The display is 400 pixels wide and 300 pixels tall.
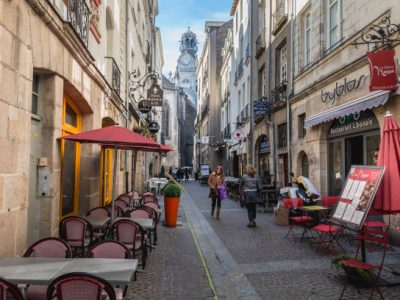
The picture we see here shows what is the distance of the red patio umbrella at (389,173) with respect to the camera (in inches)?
199

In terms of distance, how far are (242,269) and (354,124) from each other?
549cm

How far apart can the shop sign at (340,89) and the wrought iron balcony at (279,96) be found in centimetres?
387

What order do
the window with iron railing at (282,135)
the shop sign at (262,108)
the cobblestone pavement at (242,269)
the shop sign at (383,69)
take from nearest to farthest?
the cobblestone pavement at (242,269) < the shop sign at (383,69) < the window with iron railing at (282,135) < the shop sign at (262,108)

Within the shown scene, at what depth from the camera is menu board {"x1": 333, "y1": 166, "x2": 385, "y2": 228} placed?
5.20 m

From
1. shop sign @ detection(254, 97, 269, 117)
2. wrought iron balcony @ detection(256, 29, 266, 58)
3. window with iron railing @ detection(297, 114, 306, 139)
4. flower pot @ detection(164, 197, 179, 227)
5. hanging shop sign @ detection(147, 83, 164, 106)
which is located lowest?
flower pot @ detection(164, 197, 179, 227)

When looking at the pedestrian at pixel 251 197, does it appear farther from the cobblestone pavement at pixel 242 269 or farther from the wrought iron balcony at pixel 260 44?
the wrought iron balcony at pixel 260 44

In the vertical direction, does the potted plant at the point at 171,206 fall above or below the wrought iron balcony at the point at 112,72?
below

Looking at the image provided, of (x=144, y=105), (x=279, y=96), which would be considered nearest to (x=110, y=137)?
(x=279, y=96)

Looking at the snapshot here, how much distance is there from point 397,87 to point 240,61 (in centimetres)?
1886

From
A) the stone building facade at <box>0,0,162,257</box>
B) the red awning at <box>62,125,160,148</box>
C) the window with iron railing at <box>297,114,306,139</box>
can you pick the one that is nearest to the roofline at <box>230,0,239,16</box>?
the window with iron railing at <box>297,114,306,139</box>

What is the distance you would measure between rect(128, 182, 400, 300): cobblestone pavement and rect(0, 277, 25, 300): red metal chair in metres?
2.19

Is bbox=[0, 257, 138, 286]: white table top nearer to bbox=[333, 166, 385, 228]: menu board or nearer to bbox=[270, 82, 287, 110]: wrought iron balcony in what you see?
bbox=[333, 166, 385, 228]: menu board

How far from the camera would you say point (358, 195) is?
18.1 feet

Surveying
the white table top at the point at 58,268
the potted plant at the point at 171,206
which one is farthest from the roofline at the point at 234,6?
the white table top at the point at 58,268
